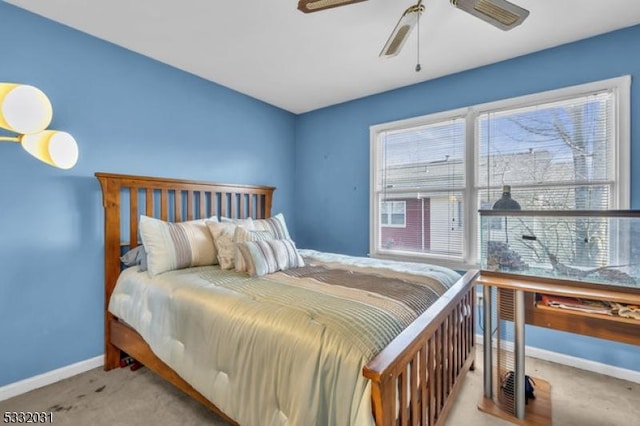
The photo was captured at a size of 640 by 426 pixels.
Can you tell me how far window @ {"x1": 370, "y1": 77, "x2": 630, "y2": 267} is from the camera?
2.24m

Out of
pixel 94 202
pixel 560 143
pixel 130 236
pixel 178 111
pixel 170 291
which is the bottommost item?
pixel 170 291

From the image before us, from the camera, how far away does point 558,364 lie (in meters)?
2.37

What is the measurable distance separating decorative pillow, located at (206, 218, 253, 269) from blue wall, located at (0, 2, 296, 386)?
737mm

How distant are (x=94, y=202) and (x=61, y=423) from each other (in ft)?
4.78

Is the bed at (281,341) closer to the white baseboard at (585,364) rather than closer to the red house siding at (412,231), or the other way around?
the white baseboard at (585,364)

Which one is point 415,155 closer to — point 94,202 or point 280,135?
point 280,135

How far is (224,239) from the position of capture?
245cm

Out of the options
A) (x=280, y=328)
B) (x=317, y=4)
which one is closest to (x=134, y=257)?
(x=280, y=328)

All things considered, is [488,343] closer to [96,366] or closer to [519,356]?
[519,356]

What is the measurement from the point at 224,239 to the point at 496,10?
2311 millimetres

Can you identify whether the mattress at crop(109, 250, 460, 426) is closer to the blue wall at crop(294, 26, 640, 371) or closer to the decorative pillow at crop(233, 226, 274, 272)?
the decorative pillow at crop(233, 226, 274, 272)

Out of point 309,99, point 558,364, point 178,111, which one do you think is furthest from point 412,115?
point 558,364

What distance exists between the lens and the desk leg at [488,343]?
188 centimetres

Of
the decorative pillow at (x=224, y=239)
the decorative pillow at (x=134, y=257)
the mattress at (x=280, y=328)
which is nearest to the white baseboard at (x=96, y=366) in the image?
the mattress at (x=280, y=328)
